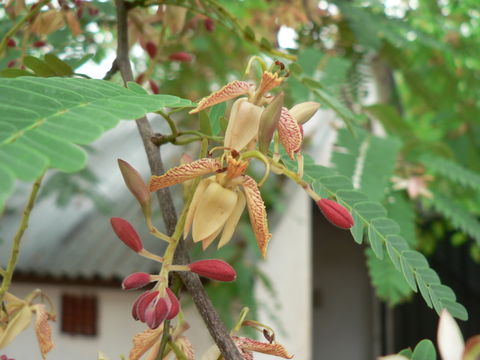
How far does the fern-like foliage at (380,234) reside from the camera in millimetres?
508

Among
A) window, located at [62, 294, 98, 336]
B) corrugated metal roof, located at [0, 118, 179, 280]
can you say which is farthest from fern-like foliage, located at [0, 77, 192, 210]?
window, located at [62, 294, 98, 336]

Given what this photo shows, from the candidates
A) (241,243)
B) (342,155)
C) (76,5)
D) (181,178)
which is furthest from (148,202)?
(241,243)

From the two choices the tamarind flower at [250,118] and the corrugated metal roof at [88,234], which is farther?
the corrugated metal roof at [88,234]

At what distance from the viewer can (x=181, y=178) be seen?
0.41 metres

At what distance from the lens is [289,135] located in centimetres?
44

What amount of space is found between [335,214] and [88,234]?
12.7 ft

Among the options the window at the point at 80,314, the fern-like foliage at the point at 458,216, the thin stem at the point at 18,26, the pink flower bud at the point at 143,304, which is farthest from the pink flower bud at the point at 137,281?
the window at the point at 80,314

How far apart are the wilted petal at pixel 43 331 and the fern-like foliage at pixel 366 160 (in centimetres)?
77

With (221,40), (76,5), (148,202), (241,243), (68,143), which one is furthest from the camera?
(241,243)

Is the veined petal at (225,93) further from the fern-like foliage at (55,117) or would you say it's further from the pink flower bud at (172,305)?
the pink flower bud at (172,305)

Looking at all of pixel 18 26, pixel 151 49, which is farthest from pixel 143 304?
pixel 151 49

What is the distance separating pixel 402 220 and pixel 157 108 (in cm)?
102

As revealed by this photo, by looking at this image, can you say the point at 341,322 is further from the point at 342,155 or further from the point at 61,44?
the point at 61,44

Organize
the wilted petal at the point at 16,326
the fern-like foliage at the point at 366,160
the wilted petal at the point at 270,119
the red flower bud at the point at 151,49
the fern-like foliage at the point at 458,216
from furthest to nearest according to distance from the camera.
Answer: the fern-like foliage at the point at 458,216 → the fern-like foliage at the point at 366,160 → the red flower bud at the point at 151,49 → the wilted petal at the point at 16,326 → the wilted petal at the point at 270,119
